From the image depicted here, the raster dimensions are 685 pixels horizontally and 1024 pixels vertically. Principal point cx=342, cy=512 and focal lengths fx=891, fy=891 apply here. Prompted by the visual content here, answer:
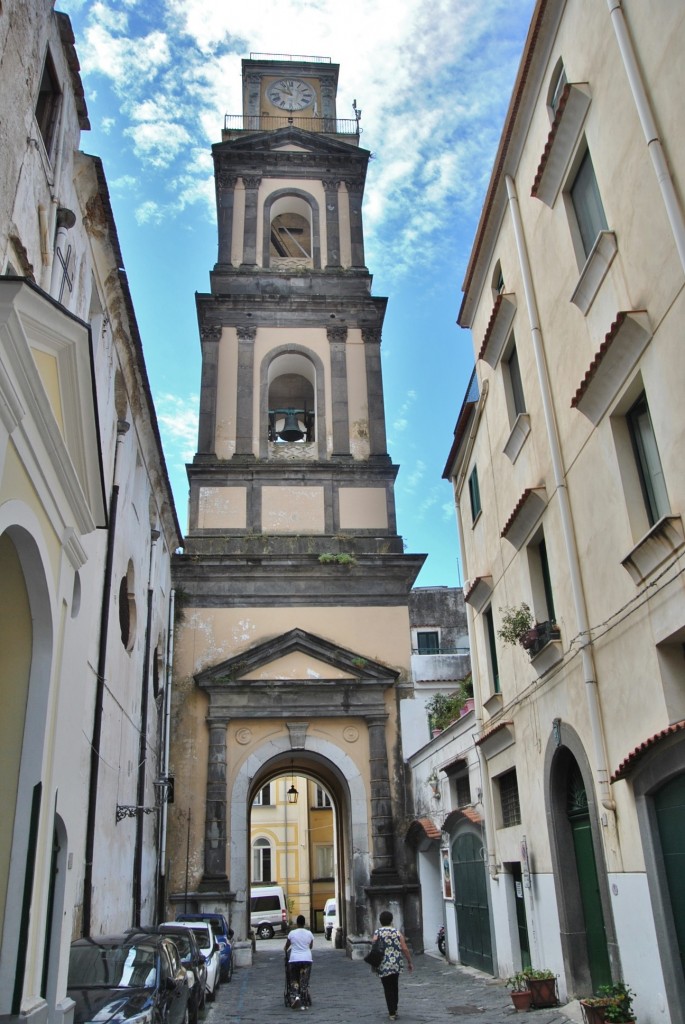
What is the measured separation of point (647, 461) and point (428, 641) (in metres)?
29.8

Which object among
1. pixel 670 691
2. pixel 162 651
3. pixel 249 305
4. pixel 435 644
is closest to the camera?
pixel 670 691

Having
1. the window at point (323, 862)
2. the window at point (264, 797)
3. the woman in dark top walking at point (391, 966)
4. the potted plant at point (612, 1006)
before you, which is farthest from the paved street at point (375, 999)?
the window at point (264, 797)

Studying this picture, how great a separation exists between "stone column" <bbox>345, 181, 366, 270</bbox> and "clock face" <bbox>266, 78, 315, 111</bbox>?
440 cm

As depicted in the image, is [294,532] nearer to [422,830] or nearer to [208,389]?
[208,389]

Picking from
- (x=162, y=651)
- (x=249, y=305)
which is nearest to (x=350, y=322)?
(x=249, y=305)

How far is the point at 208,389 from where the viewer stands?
80.6 feet

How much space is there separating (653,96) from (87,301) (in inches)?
301

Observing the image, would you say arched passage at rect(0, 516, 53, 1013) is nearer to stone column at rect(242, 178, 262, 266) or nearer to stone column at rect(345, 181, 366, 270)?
stone column at rect(242, 178, 262, 266)

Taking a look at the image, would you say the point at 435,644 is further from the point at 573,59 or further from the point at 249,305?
the point at 573,59

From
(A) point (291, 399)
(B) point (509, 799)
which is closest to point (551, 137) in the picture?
(B) point (509, 799)

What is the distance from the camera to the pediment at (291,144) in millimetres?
27688

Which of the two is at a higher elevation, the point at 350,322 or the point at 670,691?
the point at 350,322

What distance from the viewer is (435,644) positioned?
37344 millimetres

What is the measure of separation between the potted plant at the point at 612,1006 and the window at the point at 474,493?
27.5ft
